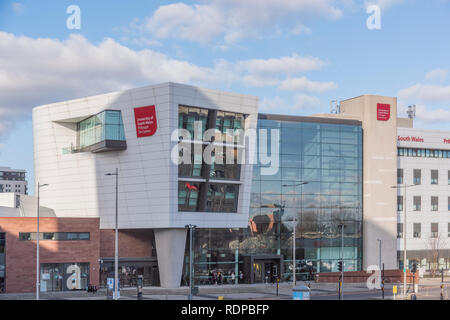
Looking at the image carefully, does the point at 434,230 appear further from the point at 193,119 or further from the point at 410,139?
the point at 193,119

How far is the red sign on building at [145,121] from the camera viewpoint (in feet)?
193

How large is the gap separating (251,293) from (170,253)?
29.8 ft

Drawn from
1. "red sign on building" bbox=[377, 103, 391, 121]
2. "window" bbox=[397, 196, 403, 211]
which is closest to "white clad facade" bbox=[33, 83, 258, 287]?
"red sign on building" bbox=[377, 103, 391, 121]

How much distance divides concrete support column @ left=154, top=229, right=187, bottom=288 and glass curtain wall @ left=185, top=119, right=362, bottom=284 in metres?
4.61

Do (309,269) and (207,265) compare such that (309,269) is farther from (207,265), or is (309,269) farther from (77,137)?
(77,137)

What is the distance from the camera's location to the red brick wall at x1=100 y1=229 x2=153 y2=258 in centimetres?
6297

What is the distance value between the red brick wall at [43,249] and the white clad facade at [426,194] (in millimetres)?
43267

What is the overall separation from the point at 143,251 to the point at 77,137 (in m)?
15.2

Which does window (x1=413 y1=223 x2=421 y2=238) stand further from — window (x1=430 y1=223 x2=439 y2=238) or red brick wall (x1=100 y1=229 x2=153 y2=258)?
red brick wall (x1=100 y1=229 x2=153 y2=258)

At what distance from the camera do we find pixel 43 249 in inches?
2291

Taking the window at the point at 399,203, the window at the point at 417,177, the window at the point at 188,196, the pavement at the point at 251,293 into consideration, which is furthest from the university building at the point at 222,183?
the pavement at the point at 251,293

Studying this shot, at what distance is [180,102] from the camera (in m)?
58.6

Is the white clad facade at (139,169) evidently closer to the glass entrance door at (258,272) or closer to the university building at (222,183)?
the university building at (222,183)
